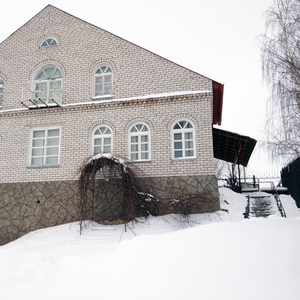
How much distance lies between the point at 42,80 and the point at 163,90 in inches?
200

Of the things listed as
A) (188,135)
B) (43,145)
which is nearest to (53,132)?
(43,145)

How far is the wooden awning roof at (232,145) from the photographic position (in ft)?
40.8

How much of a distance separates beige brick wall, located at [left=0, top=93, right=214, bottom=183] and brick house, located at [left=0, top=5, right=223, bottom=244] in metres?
0.03

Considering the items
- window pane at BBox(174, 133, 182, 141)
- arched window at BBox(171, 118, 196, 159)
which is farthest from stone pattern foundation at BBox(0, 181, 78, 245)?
window pane at BBox(174, 133, 182, 141)

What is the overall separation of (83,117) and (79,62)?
2.28 meters

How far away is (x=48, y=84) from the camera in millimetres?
11836

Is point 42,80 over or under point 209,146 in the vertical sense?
over

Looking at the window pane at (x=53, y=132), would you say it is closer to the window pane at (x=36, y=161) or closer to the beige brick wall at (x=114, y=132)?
the beige brick wall at (x=114, y=132)

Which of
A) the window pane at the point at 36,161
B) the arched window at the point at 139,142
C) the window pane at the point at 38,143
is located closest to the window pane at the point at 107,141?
the arched window at the point at 139,142

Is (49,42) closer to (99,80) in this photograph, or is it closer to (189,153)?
(99,80)

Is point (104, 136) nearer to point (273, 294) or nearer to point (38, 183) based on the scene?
point (38, 183)

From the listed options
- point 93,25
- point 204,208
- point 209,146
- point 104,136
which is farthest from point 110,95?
point 204,208

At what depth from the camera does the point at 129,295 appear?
3770 mm

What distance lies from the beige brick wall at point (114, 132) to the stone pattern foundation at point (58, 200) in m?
0.29
